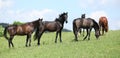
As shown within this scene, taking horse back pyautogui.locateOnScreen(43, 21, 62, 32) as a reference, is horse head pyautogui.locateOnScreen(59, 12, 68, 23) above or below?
above

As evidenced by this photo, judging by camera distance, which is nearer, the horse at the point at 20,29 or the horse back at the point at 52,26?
the horse at the point at 20,29

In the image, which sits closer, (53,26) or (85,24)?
(53,26)

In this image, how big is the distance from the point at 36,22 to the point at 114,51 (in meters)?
9.22

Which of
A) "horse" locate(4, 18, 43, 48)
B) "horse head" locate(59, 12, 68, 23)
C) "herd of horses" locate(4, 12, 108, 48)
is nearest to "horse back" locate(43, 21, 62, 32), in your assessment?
"herd of horses" locate(4, 12, 108, 48)

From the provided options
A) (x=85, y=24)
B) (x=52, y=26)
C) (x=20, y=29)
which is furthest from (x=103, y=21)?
(x=20, y=29)

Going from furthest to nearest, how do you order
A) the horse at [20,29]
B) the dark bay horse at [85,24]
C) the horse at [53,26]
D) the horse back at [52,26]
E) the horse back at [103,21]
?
the horse back at [103,21]
the dark bay horse at [85,24]
the horse back at [52,26]
the horse at [53,26]
the horse at [20,29]

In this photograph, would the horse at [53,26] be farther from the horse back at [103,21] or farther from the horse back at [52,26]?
the horse back at [103,21]

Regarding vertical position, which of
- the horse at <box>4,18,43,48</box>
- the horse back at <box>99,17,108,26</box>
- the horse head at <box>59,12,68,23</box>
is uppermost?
the horse head at <box>59,12,68,23</box>

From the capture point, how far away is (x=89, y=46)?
22688 mm

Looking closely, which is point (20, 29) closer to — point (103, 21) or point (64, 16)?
point (64, 16)

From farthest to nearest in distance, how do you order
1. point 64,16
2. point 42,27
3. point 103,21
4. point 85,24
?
point 103,21 < point 85,24 < point 64,16 < point 42,27

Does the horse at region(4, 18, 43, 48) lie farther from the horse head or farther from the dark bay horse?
the dark bay horse

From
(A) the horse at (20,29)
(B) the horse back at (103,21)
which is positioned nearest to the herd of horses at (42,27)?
(A) the horse at (20,29)

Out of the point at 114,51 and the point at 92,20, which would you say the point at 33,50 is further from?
the point at 92,20
